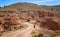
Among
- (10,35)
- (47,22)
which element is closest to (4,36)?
(10,35)

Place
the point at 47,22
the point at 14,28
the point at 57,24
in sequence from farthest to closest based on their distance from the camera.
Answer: the point at 47,22, the point at 57,24, the point at 14,28

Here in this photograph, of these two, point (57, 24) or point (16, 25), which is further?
point (57, 24)

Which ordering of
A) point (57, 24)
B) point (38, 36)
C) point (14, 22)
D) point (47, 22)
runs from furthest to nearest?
point (47, 22), point (57, 24), point (14, 22), point (38, 36)

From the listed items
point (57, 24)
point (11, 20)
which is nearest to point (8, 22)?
point (11, 20)

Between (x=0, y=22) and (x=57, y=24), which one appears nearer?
(x=0, y=22)

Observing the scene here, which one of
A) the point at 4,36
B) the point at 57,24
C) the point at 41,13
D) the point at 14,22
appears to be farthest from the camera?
the point at 41,13

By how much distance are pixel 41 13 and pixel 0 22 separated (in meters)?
70.0

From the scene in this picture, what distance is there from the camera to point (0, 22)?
154 ft

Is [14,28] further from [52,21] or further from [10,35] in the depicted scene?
[52,21]

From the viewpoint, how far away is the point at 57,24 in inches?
2350

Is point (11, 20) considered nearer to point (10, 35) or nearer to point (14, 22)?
point (14, 22)

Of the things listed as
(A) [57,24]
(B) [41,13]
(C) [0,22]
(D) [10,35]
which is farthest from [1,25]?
(B) [41,13]

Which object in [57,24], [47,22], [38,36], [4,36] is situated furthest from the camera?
[47,22]

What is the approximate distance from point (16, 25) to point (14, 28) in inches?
131
